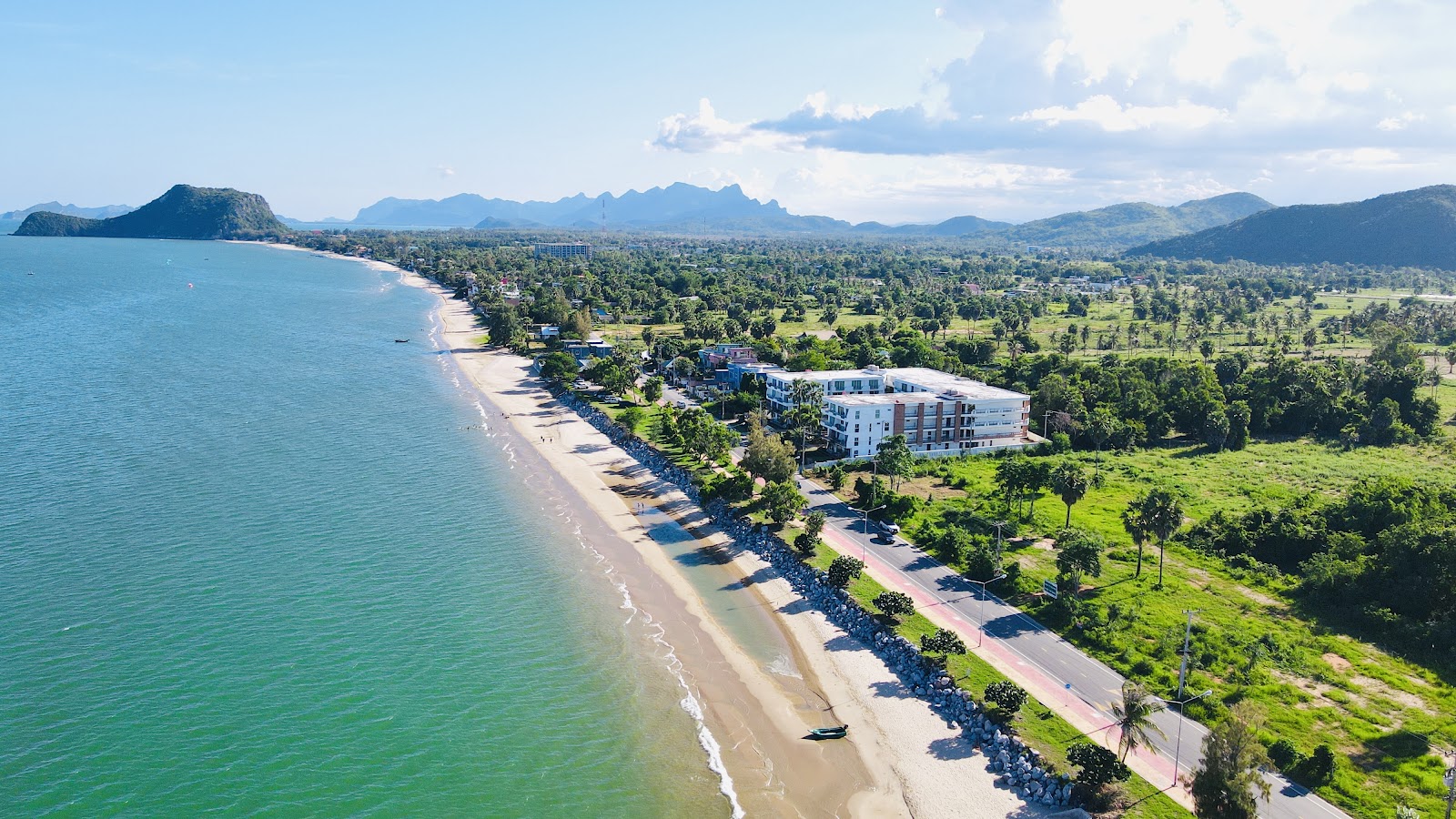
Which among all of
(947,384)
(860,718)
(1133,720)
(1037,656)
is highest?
(947,384)

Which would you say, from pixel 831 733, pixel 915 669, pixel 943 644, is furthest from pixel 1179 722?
pixel 831 733

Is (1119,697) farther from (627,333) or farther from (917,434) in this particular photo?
(627,333)

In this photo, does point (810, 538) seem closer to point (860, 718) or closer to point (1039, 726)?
point (860, 718)

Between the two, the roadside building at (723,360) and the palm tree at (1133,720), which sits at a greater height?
the roadside building at (723,360)

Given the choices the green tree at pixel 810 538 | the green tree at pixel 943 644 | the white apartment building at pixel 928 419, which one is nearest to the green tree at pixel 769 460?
the green tree at pixel 810 538

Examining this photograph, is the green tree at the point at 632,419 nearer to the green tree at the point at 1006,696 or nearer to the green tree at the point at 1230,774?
the green tree at the point at 1006,696

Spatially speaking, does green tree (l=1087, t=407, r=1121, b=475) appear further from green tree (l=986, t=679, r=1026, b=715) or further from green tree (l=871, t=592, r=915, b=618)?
green tree (l=986, t=679, r=1026, b=715)
